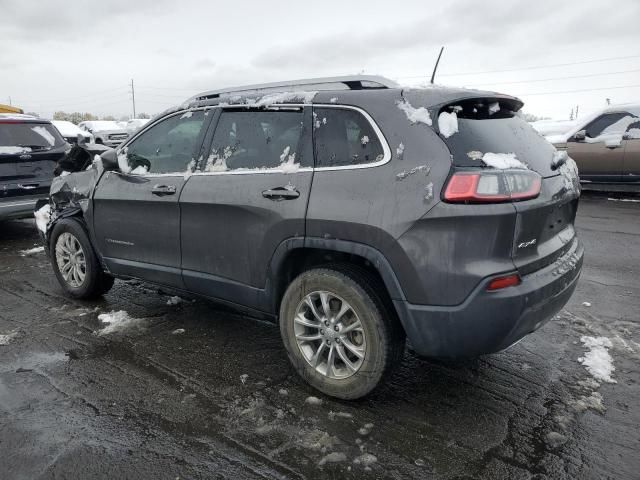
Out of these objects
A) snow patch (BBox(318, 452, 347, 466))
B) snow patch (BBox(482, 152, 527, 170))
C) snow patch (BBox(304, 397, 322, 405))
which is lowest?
snow patch (BBox(318, 452, 347, 466))

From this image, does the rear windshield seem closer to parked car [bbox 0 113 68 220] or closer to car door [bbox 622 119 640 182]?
parked car [bbox 0 113 68 220]

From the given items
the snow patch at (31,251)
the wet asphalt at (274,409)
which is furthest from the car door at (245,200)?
the snow patch at (31,251)

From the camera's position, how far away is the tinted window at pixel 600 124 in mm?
10078

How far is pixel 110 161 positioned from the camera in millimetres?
4082

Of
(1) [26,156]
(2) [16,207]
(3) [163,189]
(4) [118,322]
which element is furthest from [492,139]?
(1) [26,156]

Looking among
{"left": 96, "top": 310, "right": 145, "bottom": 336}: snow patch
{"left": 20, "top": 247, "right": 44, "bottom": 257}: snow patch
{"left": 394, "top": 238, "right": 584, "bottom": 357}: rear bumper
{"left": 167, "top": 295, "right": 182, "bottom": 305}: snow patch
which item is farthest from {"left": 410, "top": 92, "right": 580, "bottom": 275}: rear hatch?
{"left": 20, "top": 247, "right": 44, "bottom": 257}: snow patch

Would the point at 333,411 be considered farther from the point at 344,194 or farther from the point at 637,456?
the point at 637,456

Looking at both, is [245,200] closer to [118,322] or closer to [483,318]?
[483,318]

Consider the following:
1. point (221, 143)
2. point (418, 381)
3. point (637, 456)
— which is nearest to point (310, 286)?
point (418, 381)

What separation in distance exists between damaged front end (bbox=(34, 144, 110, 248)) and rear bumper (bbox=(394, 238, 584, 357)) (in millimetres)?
3061

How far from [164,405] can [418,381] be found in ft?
5.01

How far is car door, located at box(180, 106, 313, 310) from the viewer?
302cm

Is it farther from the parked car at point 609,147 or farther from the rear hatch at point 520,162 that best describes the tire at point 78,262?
the parked car at point 609,147

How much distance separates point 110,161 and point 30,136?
4387 mm
